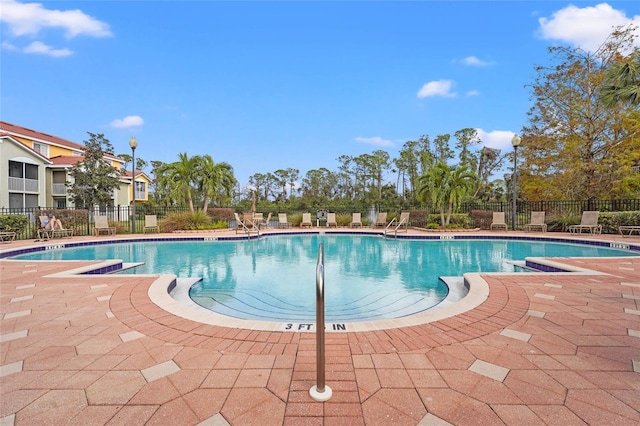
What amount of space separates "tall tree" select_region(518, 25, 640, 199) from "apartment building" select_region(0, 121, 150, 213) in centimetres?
2368

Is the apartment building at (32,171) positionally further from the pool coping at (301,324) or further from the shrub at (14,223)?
the pool coping at (301,324)

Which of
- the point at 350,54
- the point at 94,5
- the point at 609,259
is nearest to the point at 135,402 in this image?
the point at 609,259

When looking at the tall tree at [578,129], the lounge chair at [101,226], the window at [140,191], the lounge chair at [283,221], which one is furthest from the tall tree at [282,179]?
the tall tree at [578,129]

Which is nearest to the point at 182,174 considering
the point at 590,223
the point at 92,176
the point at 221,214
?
the point at 221,214

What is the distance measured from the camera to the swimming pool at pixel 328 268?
4848mm

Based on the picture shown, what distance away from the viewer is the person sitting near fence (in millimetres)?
11961

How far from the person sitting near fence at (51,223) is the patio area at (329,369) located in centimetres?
1072

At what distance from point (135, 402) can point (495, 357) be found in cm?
256

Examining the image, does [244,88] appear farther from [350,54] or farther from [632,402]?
[632,402]

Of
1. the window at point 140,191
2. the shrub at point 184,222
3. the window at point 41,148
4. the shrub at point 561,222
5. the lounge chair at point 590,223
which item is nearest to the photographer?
the lounge chair at point 590,223

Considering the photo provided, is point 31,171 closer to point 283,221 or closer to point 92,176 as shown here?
point 92,176

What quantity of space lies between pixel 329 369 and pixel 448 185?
1476 cm

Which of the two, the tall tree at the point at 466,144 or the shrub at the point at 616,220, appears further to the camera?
the tall tree at the point at 466,144

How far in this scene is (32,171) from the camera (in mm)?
22812
